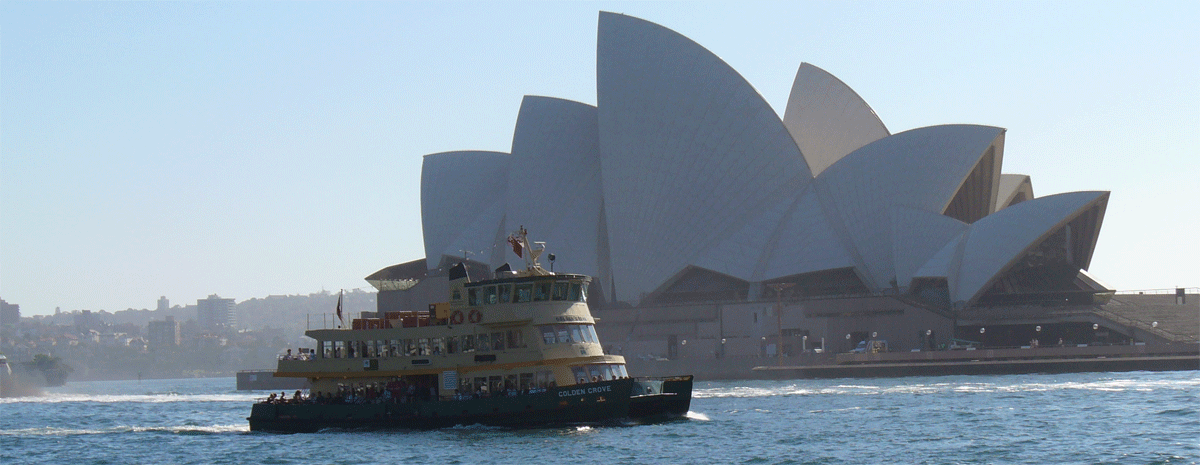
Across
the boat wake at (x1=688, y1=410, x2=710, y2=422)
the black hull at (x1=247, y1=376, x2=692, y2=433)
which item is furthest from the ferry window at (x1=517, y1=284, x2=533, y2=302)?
the boat wake at (x1=688, y1=410, x2=710, y2=422)

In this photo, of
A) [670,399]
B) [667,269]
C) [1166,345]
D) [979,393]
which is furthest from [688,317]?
[670,399]

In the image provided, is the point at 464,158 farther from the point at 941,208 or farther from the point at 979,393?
the point at 979,393

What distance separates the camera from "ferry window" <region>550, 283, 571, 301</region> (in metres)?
39.4

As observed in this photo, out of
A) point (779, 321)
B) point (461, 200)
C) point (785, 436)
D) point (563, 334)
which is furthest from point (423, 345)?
point (461, 200)

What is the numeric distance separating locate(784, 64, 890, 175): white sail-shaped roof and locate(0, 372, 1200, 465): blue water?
40630mm

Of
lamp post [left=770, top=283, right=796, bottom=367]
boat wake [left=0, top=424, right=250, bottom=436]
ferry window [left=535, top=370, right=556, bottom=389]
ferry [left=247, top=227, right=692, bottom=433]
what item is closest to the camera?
ferry [left=247, top=227, right=692, bottom=433]

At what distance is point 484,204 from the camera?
335 feet

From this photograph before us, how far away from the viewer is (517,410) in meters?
37.9

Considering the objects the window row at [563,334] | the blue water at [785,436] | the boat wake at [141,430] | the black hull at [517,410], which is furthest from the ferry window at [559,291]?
the boat wake at [141,430]

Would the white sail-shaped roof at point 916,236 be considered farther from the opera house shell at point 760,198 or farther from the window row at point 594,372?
the window row at point 594,372

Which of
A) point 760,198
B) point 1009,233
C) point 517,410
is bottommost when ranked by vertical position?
point 517,410

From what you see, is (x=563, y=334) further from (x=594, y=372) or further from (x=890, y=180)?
(x=890, y=180)

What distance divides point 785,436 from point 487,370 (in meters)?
9.05

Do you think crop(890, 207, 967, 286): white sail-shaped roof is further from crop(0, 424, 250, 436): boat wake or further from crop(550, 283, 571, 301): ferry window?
crop(0, 424, 250, 436): boat wake
